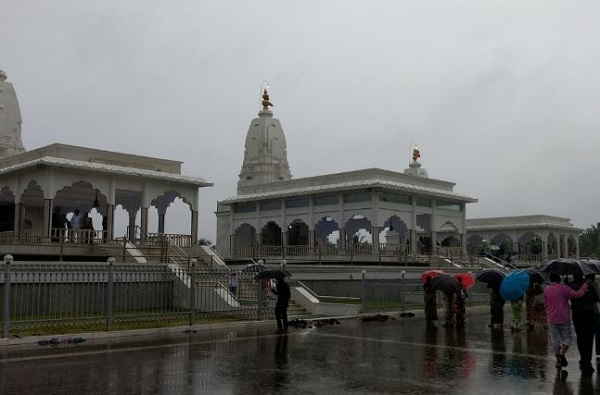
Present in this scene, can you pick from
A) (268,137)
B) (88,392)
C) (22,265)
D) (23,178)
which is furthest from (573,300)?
(268,137)

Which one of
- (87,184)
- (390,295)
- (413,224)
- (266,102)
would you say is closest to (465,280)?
(390,295)

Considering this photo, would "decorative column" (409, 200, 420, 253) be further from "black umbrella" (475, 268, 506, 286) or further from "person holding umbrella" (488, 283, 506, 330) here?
"black umbrella" (475, 268, 506, 286)

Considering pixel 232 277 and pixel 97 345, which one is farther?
pixel 232 277

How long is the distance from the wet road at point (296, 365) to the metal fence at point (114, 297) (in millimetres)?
1719

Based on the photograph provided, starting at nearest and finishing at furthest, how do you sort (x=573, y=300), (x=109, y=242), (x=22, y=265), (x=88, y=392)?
(x=88, y=392) < (x=573, y=300) < (x=22, y=265) < (x=109, y=242)

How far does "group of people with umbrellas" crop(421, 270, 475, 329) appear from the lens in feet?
58.7

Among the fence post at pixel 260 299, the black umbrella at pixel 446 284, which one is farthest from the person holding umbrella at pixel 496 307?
the fence post at pixel 260 299

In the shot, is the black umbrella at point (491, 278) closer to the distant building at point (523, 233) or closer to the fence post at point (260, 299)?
the fence post at point (260, 299)

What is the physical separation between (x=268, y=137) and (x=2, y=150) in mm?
21797

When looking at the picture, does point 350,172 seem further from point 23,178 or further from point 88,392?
point 88,392

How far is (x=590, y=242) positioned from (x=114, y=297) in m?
84.3

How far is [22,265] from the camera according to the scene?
52.9 feet

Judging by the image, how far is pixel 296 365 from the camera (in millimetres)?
10680

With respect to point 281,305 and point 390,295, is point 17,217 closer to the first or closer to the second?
point 281,305
